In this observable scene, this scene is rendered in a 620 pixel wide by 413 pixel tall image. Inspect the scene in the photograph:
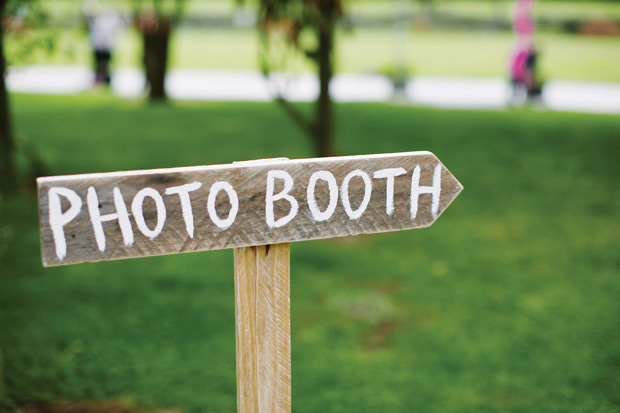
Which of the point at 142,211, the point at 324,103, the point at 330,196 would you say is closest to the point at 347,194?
the point at 330,196

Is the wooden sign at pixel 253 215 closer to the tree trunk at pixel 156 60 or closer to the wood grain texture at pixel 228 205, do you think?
the wood grain texture at pixel 228 205

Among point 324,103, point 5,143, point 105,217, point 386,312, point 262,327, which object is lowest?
point 386,312

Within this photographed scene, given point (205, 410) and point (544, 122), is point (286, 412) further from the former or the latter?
point (544, 122)

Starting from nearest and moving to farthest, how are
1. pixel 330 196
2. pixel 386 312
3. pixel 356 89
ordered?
pixel 330 196 → pixel 386 312 → pixel 356 89

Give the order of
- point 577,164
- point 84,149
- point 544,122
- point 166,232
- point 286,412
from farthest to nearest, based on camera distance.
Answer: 1. point 544,122
2. point 84,149
3. point 577,164
4. point 286,412
5. point 166,232

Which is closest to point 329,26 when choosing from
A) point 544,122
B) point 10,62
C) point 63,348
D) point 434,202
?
point 10,62

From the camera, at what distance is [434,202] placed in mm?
2066

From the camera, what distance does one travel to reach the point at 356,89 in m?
15.4

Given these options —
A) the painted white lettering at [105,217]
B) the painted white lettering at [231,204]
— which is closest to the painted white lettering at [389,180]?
the painted white lettering at [231,204]

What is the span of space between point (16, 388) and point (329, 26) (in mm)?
3964

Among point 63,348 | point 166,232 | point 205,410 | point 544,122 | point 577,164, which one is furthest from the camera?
point 544,122

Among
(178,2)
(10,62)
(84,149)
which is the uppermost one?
(178,2)

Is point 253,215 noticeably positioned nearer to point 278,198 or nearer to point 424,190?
point 278,198

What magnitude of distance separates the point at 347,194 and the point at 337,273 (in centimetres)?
363
